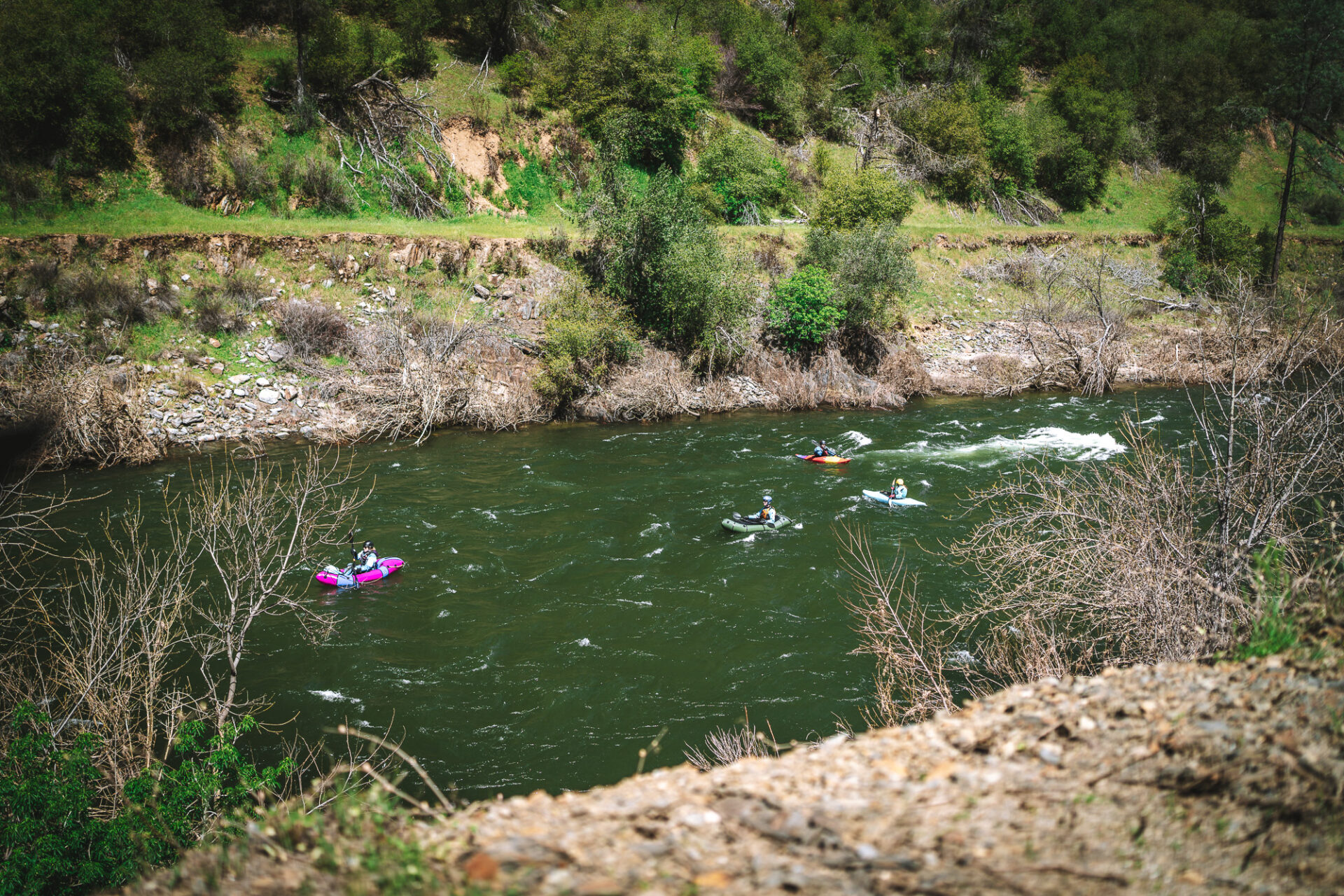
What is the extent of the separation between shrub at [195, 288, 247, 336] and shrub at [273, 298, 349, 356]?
1.32 metres

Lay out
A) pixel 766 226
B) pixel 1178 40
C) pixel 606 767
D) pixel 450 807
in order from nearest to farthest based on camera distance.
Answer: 1. pixel 450 807
2. pixel 606 767
3. pixel 766 226
4. pixel 1178 40

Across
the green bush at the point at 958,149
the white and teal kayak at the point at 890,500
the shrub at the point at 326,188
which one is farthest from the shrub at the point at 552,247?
the green bush at the point at 958,149

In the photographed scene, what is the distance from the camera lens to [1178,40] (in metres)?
70.8

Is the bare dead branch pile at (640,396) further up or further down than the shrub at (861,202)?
further down

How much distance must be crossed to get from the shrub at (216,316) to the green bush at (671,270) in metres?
14.9

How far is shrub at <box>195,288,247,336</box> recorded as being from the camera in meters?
26.4

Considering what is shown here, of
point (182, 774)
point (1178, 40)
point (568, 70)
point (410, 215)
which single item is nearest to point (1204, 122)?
point (1178, 40)

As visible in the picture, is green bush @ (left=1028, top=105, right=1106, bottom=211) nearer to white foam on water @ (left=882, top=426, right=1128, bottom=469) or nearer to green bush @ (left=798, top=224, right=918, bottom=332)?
A: green bush @ (left=798, top=224, right=918, bottom=332)

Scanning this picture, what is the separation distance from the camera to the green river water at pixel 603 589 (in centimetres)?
1115

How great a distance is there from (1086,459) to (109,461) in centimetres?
3026

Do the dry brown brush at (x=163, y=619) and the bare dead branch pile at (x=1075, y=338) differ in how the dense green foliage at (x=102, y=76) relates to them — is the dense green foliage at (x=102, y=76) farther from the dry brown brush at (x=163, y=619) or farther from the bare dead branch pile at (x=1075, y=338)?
the bare dead branch pile at (x=1075, y=338)

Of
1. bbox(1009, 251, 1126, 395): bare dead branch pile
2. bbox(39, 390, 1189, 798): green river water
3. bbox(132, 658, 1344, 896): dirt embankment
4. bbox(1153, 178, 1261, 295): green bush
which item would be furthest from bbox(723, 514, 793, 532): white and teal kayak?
bbox(1153, 178, 1261, 295): green bush

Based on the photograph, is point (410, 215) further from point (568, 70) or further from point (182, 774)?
point (182, 774)

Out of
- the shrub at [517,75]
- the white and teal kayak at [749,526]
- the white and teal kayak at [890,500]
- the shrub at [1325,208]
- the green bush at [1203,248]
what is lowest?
the white and teal kayak at [749,526]
